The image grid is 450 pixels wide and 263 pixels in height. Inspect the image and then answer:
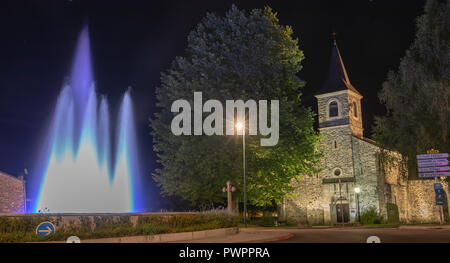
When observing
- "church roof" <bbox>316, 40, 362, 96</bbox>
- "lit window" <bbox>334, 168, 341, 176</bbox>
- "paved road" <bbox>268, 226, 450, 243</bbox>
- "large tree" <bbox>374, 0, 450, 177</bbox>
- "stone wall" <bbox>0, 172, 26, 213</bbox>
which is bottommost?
"paved road" <bbox>268, 226, 450, 243</bbox>

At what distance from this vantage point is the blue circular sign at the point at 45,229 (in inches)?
578

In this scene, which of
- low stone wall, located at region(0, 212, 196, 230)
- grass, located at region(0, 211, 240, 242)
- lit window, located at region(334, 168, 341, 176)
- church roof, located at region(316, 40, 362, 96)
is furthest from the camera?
church roof, located at region(316, 40, 362, 96)

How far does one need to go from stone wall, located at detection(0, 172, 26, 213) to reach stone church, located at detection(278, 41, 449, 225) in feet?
88.5

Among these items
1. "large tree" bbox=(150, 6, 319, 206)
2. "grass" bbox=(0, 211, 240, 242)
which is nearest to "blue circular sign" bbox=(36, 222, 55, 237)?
"grass" bbox=(0, 211, 240, 242)

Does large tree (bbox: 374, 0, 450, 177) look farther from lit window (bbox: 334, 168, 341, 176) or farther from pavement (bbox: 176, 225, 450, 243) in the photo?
lit window (bbox: 334, 168, 341, 176)

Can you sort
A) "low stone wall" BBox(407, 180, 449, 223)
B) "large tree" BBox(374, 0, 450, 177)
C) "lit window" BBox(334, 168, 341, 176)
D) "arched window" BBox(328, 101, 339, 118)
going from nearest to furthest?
"large tree" BBox(374, 0, 450, 177), "lit window" BBox(334, 168, 341, 176), "low stone wall" BBox(407, 180, 449, 223), "arched window" BBox(328, 101, 339, 118)

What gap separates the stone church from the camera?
45938mm

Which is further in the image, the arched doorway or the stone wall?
the arched doorway

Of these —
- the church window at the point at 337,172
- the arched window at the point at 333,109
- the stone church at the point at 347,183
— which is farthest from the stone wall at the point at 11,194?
the arched window at the point at 333,109

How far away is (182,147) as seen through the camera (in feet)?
98.1

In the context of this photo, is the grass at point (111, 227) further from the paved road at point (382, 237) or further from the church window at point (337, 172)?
the church window at point (337, 172)

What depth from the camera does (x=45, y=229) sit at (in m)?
14.8

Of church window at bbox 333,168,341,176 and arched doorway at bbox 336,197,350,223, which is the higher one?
church window at bbox 333,168,341,176

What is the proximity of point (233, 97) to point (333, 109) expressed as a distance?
22706mm
